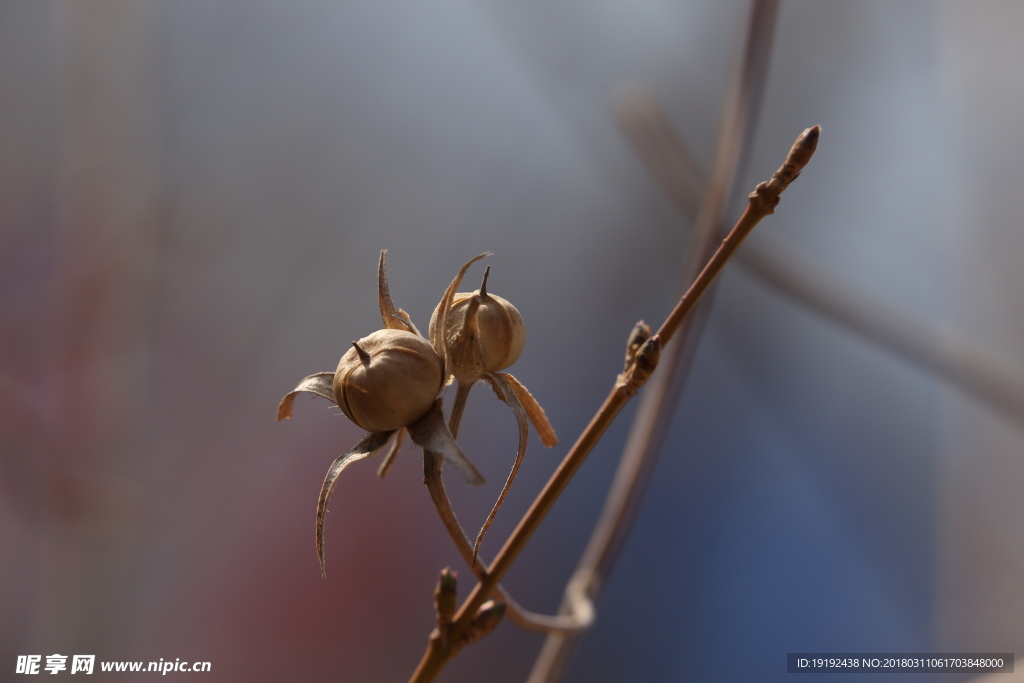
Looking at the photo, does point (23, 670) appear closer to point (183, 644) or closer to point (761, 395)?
point (183, 644)

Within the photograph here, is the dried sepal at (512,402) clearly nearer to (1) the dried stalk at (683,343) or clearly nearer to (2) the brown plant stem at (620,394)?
(2) the brown plant stem at (620,394)

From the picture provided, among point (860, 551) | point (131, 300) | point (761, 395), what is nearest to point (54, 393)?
point (131, 300)

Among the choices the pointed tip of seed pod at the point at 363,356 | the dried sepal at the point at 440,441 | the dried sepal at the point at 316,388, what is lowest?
the dried sepal at the point at 440,441

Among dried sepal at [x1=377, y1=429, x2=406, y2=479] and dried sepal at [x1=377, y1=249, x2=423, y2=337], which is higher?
dried sepal at [x1=377, y1=249, x2=423, y2=337]

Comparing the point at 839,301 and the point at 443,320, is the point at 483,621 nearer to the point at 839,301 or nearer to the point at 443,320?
the point at 443,320

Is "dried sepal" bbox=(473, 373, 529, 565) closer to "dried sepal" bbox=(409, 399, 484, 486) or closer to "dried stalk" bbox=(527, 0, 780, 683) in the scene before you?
"dried sepal" bbox=(409, 399, 484, 486)

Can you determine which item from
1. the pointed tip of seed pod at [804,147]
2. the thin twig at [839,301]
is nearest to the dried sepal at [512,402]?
the pointed tip of seed pod at [804,147]

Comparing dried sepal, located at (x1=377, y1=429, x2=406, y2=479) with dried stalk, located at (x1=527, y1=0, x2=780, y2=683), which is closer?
dried sepal, located at (x1=377, y1=429, x2=406, y2=479)

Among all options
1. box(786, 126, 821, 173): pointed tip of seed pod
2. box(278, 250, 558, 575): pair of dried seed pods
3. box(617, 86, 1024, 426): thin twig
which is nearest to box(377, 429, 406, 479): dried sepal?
box(278, 250, 558, 575): pair of dried seed pods
